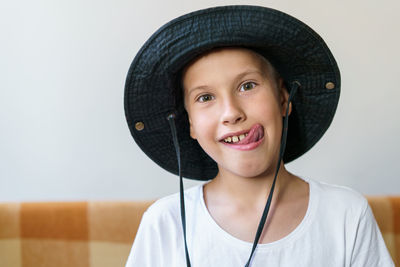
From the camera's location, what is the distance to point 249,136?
3.74 feet

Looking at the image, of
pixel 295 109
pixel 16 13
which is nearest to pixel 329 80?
pixel 295 109

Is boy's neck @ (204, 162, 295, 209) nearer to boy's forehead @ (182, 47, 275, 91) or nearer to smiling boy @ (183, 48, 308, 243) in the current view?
smiling boy @ (183, 48, 308, 243)

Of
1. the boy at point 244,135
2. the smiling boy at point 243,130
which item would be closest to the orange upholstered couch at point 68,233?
the boy at point 244,135

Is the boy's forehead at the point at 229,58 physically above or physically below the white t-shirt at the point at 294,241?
above

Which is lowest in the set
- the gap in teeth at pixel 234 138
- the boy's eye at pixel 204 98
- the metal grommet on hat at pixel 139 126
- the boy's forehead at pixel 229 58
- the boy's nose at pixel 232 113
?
the gap in teeth at pixel 234 138

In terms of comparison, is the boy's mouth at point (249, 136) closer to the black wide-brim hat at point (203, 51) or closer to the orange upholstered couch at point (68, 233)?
the black wide-brim hat at point (203, 51)

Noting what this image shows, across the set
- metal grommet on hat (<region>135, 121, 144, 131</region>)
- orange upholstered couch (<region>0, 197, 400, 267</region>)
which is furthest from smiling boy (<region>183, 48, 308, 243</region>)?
orange upholstered couch (<region>0, 197, 400, 267</region>)

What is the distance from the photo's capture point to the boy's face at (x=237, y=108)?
1.14 m

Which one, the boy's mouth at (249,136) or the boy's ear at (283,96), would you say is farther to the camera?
the boy's ear at (283,96)

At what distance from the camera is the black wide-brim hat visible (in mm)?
1091

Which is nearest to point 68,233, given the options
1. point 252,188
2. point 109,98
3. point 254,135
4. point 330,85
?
point 109,98

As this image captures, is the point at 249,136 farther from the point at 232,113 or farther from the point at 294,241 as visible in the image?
the point at 294,241

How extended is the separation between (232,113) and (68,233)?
0.76 metres

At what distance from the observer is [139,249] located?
1.30m
